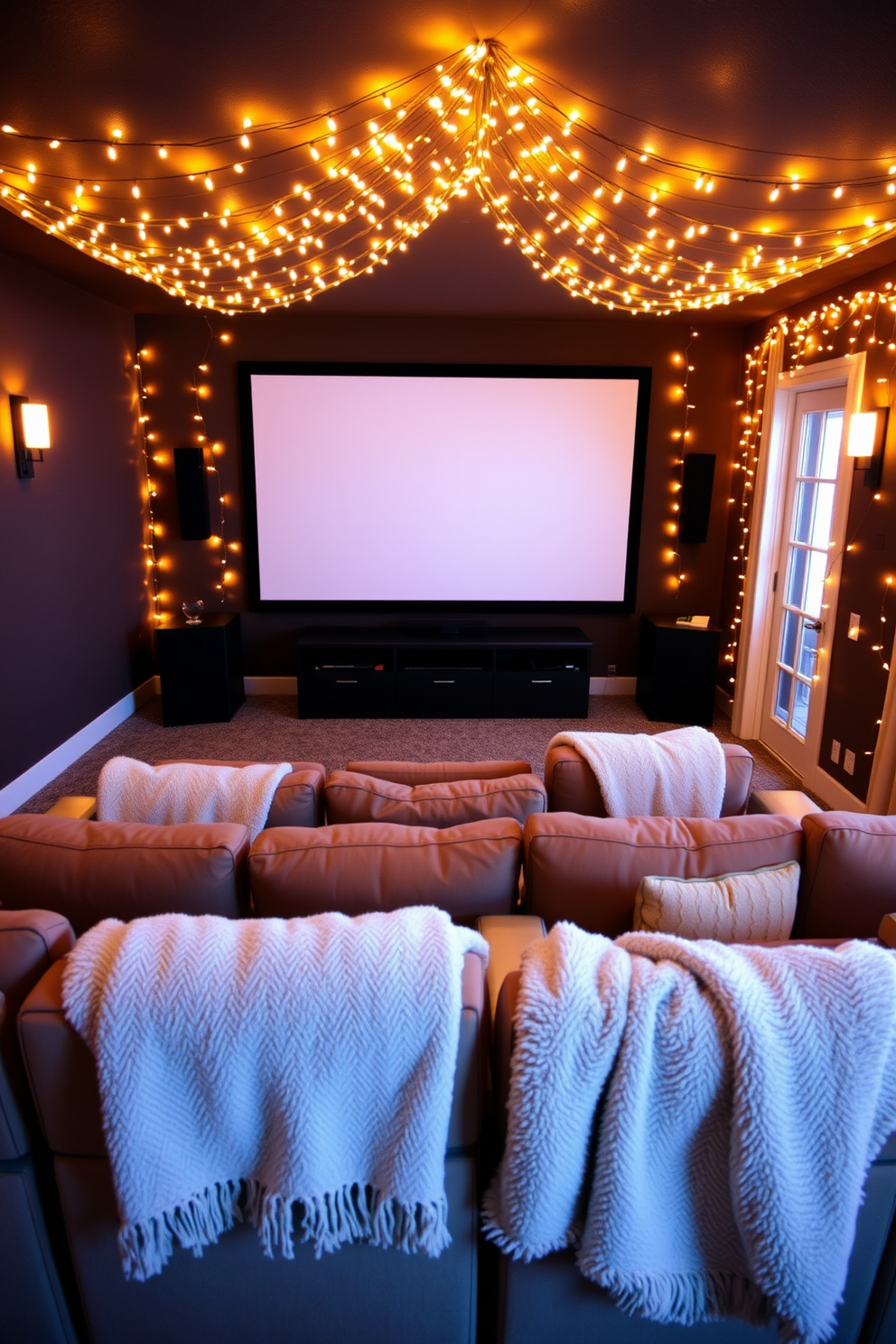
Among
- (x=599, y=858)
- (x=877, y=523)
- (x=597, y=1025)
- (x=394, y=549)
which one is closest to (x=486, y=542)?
(x=394, y=549)

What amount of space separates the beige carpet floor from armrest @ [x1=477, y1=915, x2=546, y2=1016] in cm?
271

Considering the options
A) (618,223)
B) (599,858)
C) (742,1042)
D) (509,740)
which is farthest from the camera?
(509,740)

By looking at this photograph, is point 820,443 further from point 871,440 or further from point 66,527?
point 66,527

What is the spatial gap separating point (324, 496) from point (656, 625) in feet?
7.84

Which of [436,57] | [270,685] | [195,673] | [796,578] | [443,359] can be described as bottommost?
[270,685]

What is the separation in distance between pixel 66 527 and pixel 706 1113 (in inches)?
173

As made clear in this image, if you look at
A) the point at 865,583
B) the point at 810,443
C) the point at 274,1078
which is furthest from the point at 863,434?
the point at 274,1078

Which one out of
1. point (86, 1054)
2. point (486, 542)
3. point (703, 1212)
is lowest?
point (703, 1212)

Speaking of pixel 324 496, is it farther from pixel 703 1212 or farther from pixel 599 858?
pixel 703 1212

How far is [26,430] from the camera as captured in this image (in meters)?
3.90

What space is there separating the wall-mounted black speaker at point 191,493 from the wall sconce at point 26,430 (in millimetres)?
1425

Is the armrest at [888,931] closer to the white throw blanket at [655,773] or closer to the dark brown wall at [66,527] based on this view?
the white throw blanket at [655,773]

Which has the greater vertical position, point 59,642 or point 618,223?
point 618,223

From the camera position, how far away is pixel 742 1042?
1155 millimetres
